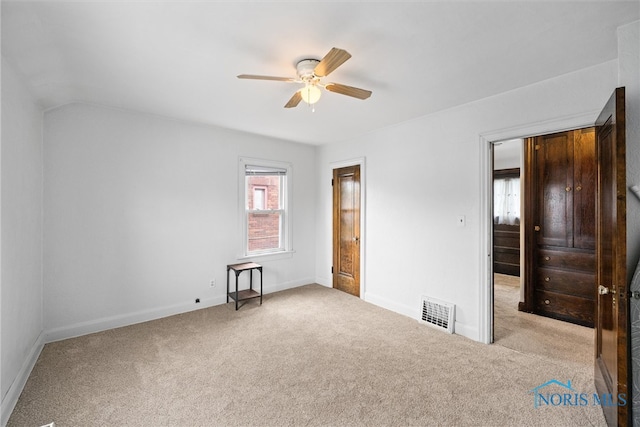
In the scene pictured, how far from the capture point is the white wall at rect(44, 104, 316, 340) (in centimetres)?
296

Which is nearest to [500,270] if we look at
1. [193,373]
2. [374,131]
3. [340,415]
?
[374,131]

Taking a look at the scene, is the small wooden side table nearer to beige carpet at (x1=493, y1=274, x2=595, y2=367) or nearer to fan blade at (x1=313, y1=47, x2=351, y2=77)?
fan blade at (x1=313, y1=47, x2=351, y2=77)

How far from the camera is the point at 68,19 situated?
167cm

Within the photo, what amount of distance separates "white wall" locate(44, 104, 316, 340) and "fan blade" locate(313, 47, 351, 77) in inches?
99.4

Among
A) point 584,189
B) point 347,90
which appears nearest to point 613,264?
point 347,90

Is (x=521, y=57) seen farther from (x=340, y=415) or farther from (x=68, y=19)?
(x=68, y=19)

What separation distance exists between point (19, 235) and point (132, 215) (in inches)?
45.6

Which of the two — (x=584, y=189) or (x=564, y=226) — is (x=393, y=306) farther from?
(x=584, y=189)

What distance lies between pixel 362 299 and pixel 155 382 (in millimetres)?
2794

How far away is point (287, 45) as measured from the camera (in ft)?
6.42

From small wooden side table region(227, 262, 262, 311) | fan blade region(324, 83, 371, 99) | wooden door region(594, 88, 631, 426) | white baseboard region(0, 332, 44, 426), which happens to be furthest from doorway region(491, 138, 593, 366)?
white baseboard region(0, 332, 44, 426)

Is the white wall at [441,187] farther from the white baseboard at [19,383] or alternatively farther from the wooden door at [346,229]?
the white baseboard at [19,383]

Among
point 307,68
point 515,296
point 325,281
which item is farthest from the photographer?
point 325,281

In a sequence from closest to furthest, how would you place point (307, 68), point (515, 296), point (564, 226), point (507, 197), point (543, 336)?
point (307, 68) < point (543, 336) < point (564, 226) < point (515, 296) < point (507, 197)
